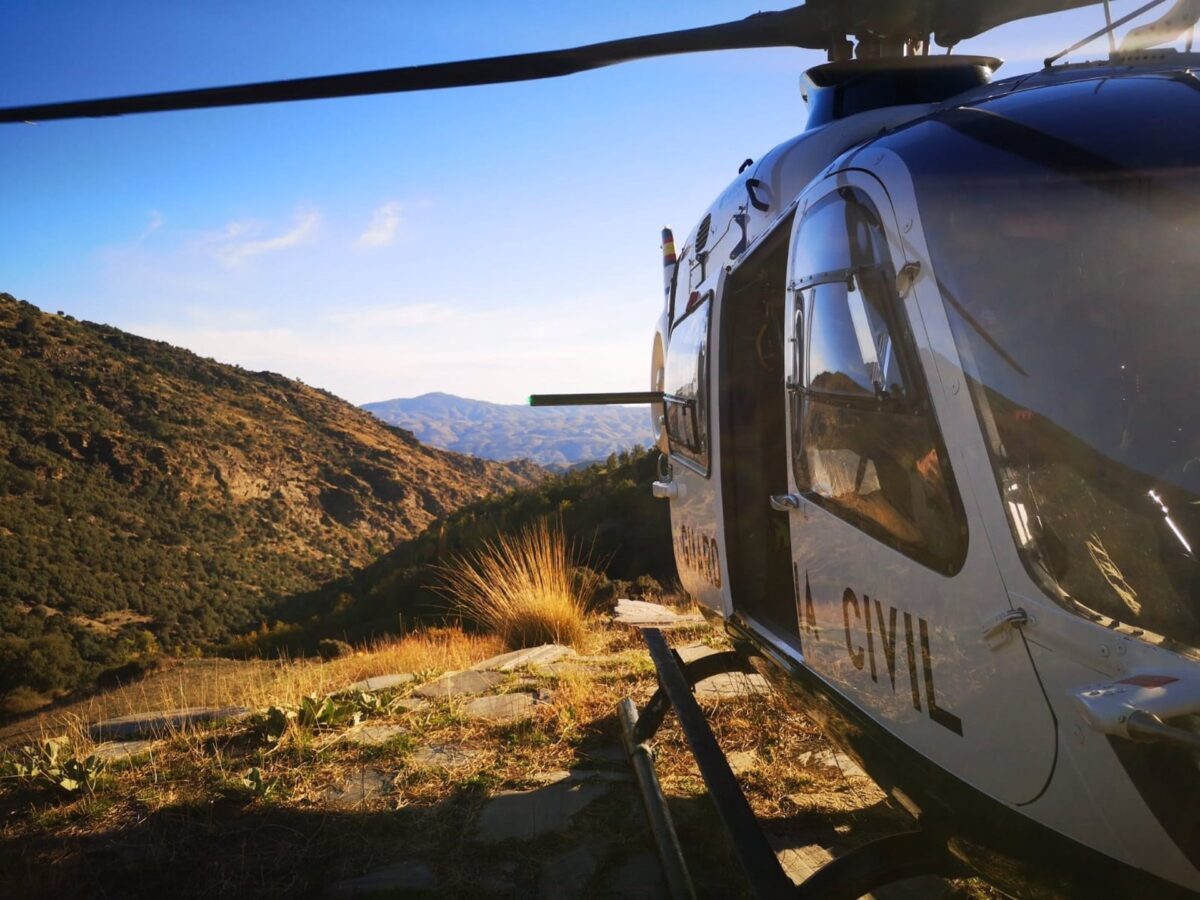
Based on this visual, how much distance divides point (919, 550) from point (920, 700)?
338 mm

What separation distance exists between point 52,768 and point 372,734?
4.81ft

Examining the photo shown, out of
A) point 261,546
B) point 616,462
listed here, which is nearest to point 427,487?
point 261,546

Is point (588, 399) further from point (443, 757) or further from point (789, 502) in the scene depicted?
point (789, 502)

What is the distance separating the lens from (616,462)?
21.4 metres

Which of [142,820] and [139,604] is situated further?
[139,604]

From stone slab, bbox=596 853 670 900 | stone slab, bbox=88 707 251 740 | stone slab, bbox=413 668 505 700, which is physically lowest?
stone slab, bbox=596 853 670 900

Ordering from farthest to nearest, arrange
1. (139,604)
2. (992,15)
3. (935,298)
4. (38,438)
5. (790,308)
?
(38,438)
(139,604)
(992,15)
(790,308)
(935,298)

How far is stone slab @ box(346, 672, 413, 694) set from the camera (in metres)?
5.23

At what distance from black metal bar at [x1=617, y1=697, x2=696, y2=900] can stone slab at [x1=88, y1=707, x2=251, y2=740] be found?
2.38m

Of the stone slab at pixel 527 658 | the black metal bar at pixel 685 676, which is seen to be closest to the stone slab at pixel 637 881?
the black metal bar at pixel 685 676

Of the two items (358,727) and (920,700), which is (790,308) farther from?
(358,727)

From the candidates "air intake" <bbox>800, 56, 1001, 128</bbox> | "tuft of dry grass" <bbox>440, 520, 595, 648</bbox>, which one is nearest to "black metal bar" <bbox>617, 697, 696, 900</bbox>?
"air intake" <bbox>800, 56, 1001, 128</bbox>

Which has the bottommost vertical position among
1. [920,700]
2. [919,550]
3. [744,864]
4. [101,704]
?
[101,704]

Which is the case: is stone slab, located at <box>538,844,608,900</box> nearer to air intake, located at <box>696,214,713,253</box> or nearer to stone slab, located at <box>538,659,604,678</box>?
stone slab, located at <box>538,659,604,678</box>
